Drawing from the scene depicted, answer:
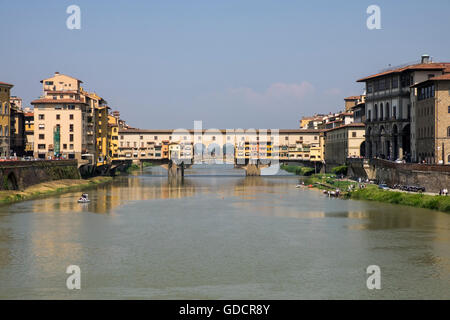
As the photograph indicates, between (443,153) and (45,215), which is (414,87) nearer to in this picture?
(443,153)

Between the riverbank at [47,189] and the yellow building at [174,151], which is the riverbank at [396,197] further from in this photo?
the yellow building at [174,151]

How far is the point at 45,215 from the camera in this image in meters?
57.9

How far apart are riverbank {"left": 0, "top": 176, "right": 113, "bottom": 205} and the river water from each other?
5223mm

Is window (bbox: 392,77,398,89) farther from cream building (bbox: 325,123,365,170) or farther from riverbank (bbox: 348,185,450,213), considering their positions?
riverbank (bbox: 348,185,450,213)

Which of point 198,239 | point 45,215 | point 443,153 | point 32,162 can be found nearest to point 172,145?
point 32,162

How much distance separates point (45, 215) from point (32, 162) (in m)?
28.9

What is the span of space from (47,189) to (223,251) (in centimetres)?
4983

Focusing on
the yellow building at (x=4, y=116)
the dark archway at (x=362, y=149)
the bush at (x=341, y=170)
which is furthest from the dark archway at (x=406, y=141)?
the yellow building at (x=4, y=116)

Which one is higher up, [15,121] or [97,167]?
[15,121]

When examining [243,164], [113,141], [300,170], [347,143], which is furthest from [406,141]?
[113,141]

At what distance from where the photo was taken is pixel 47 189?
83.9 metres

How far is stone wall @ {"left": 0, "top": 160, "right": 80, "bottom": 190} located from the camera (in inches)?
2908

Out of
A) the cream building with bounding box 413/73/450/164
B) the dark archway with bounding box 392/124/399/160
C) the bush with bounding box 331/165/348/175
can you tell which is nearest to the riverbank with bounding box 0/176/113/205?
the bush with bounding box 331/165/348/175

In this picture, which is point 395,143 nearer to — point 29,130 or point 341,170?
point 341,170
